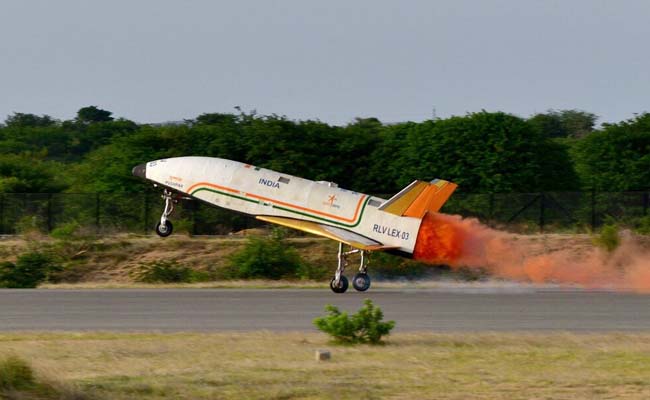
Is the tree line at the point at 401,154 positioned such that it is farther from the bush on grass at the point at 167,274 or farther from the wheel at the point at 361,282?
the wheel at the point at 361,282

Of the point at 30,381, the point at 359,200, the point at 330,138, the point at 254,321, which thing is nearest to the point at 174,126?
the point at 330,138

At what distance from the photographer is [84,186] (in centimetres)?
6012

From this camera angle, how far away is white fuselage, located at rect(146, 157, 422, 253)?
35906mm

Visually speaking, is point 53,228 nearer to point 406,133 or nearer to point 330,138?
point 330,138

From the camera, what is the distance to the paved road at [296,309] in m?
26.0

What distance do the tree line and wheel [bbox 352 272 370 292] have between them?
65.6 feet

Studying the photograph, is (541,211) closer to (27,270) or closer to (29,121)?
(27,270)

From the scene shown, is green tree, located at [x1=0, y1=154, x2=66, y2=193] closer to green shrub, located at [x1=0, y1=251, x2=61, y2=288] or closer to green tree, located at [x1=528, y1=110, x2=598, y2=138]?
green shrub, located at [x1=0, y1=251, x2=61, y2=288]

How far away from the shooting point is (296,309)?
29344mm

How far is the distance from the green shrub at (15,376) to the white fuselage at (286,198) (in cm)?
2142

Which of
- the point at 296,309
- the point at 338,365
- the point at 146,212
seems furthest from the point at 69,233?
the point at 338,365

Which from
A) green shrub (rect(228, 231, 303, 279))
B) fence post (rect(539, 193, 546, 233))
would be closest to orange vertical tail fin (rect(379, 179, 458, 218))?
green shrub (rect(228, 231, 303, 279))

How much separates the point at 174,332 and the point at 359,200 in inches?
527

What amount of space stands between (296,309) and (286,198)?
8.00 metres
